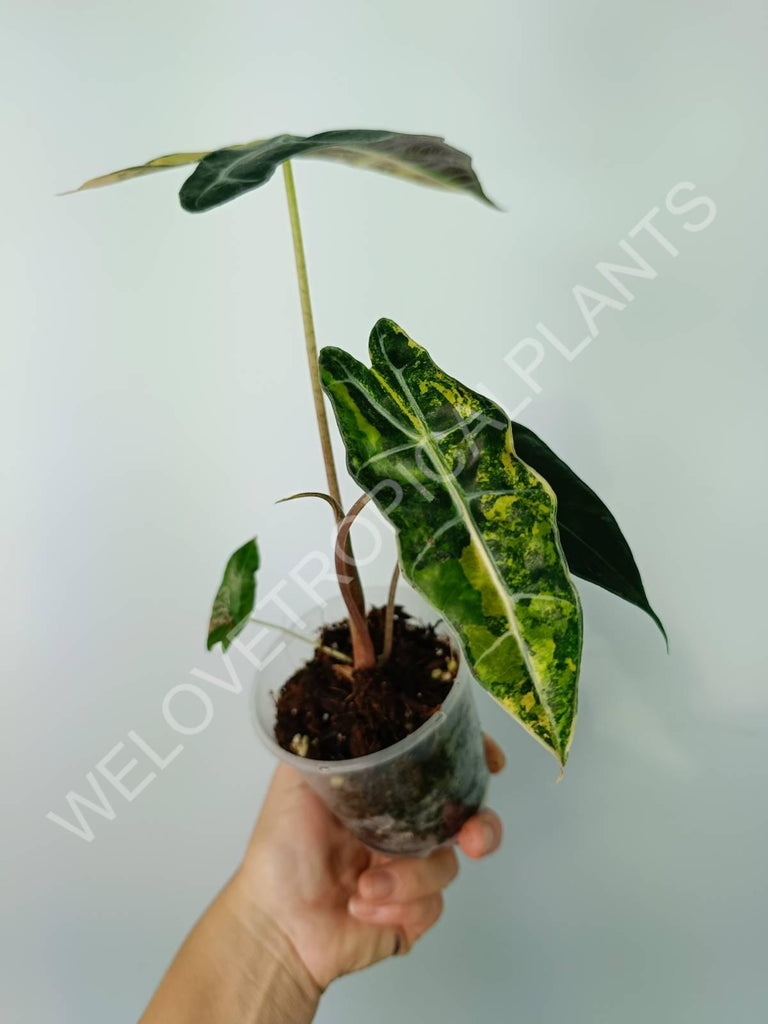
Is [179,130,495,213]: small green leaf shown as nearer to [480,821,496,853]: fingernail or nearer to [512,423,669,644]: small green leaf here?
[512,423,669,644]: small green leaf

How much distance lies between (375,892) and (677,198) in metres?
1.02

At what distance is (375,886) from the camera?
100 centimetres

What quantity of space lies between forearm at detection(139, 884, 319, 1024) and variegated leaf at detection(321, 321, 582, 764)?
2.31 ft

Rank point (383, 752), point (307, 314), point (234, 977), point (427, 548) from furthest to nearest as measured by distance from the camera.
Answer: point (234, 977)
point (383, 752)
point (307, 314)
point (427, 548)

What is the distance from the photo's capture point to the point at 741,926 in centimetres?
117

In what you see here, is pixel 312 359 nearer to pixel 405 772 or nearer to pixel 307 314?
pixel 307 314

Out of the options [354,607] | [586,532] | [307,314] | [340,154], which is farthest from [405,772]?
[340,154]

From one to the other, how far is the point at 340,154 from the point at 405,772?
0.65m

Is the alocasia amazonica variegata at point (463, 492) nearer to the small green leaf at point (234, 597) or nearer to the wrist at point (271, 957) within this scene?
the small green leaf at point (234, 597)

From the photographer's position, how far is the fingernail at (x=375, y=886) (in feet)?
3.26

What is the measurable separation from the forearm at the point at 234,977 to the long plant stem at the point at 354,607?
1.43ft

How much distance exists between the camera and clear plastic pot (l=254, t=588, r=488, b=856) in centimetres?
81

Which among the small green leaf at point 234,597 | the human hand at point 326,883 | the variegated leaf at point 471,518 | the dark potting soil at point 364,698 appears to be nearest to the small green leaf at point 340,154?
the variegated leaf at point 471,518

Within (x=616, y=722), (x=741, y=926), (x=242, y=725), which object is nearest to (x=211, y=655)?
(x=242, y=725)
